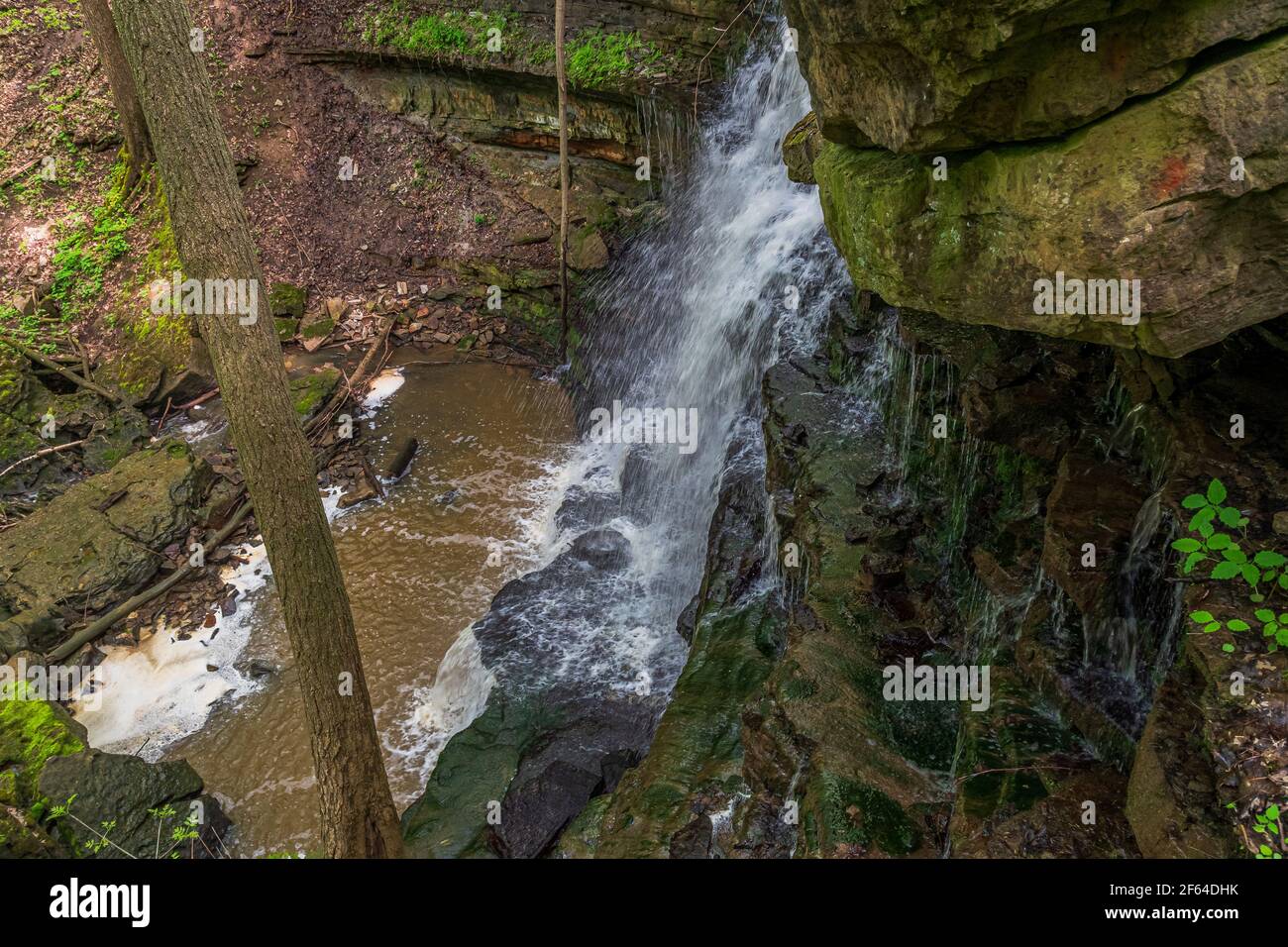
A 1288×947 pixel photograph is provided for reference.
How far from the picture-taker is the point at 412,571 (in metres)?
8.48

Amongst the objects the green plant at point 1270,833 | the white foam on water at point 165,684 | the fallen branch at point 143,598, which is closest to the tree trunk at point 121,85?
the fallen branch at point 143,598

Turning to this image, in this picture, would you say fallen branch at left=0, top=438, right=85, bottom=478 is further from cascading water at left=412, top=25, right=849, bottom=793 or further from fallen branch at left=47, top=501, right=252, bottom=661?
cascading water at left=412, top=25, right=849, bottom=793

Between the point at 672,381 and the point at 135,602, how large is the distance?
6.18 meters

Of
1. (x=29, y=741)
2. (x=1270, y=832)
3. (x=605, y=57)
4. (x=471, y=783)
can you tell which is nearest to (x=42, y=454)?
(x=29, y=741)

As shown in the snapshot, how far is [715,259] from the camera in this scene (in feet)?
33.3

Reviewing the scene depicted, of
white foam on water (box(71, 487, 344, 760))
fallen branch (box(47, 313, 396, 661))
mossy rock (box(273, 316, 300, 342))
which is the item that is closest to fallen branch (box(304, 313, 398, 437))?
fallen branch (box(47, 313, 396, 661))

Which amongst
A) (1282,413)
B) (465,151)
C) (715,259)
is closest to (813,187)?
(715,259)

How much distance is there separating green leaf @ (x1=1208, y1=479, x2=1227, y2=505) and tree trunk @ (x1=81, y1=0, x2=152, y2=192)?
11917 mm

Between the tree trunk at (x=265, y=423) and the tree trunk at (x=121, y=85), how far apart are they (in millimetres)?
8141

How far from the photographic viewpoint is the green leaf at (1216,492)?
12.3 feet

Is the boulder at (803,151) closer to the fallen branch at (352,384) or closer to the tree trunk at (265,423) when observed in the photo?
the tree trunk at (265,423)

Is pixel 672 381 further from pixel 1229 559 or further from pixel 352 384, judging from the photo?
pixel 1229 559
